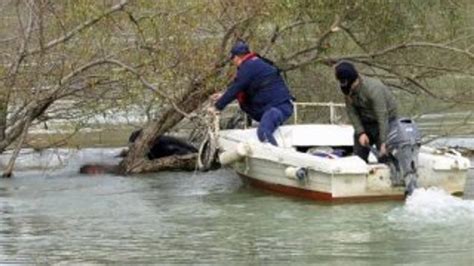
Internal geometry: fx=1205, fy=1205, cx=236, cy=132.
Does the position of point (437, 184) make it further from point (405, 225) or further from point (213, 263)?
point (213, 263)

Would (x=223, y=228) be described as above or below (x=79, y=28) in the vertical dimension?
below

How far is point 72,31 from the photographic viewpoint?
1612 centimetres

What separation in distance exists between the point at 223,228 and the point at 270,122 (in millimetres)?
2677

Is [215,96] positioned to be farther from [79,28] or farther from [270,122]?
[79,28]

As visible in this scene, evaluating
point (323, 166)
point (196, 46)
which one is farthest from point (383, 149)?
point (196, 46)

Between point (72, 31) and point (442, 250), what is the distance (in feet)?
24.5

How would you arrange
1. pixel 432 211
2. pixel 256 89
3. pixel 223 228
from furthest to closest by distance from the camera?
pixel 256 89 < pixel 432 211 < pixel 223 228

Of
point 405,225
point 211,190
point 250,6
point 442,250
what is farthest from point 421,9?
point 442,250

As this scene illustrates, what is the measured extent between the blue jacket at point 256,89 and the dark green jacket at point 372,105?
1.74 metres

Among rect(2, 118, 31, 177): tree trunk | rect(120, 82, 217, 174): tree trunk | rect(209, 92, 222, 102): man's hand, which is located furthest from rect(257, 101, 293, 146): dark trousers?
rect(2, 118, 31, 177): tree trunk

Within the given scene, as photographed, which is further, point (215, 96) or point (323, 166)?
point (215, 96)

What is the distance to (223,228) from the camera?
11.9 metres

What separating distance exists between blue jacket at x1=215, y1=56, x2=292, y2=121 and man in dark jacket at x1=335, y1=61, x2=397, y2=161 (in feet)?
5.71

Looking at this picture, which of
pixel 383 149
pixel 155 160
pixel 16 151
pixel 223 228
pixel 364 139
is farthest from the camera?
pixel 155 160
